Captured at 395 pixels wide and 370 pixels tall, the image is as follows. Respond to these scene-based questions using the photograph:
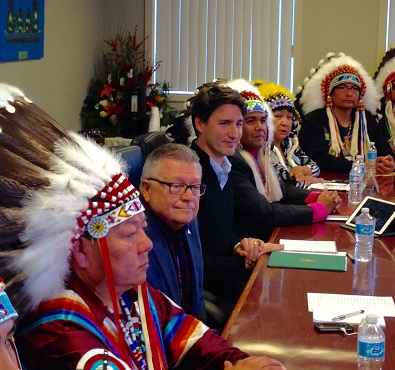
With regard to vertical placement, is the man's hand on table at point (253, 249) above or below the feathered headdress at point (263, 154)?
below

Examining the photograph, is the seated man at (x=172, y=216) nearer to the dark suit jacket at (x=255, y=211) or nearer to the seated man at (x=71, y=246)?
the seated man at (x=71, y=246)

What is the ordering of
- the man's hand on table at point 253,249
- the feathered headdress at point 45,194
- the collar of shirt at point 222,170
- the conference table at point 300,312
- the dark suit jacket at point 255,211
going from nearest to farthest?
the feathered headdress at point 45,194, the conference table at point 300,312, the man's hand on table at point 253,249, the collar of shirt at point 222,170, the dark suit jacket at point 255,211

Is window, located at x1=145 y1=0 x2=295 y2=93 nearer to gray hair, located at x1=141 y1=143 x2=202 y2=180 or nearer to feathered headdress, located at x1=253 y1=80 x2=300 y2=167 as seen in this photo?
feathered headdress, located at x1=253 y1=80 x2=300 y2=167

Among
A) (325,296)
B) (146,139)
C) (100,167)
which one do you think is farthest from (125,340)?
(146,139)

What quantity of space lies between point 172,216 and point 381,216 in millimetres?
1231

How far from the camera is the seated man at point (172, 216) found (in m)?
2.13

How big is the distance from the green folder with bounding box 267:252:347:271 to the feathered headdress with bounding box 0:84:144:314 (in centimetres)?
116

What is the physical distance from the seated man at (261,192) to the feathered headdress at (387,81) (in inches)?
76.3

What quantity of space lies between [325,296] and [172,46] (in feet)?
14.3

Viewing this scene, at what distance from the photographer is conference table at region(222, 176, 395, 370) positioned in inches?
67.4

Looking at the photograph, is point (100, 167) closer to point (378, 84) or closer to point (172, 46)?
point (378, 84)

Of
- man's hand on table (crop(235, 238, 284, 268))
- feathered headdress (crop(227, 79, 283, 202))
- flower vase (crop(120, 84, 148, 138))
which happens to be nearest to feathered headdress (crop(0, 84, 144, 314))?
man's hand on table (crop(235, 238, 284, 268))

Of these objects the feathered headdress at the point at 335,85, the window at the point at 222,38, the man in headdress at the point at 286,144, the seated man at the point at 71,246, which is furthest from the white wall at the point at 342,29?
the seated man at the point at 71,246

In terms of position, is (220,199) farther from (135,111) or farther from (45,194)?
(135,111)
